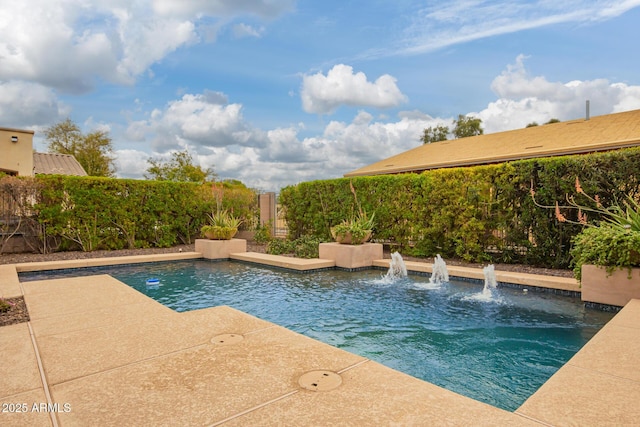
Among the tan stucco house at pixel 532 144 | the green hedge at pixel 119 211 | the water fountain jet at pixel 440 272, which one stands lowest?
the water fountain jet at pixel 440 272

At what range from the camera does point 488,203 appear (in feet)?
28.5

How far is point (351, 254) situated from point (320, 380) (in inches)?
241

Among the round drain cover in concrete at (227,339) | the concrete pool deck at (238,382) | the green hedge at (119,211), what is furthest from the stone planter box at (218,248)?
the round drain cover in concrete at (227,339)

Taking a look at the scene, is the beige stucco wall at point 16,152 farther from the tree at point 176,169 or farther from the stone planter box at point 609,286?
the stone planter box at point 609,286

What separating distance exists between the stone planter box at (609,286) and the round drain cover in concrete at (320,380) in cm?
453

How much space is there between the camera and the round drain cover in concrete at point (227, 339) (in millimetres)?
3070

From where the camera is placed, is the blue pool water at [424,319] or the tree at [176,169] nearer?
the blue pool water at [424,319]

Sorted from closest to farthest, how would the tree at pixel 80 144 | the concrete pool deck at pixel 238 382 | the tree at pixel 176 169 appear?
1. the concrete pool deck at pixel 238 382
2. the tree at pixel 80 144
3. the tree at pixel 176 169

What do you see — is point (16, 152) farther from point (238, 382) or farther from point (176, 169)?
point (238, 382)

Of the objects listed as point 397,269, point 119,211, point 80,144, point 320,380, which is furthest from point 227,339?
point 80,144

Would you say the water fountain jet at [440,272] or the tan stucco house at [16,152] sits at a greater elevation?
the tan stucco house at [16,152]

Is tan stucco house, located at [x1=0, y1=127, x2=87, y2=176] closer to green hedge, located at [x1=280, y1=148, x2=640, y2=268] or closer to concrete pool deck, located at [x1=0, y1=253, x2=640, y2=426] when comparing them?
green hedge, located at [x1=280, y1=148, x2=640, y2=268]

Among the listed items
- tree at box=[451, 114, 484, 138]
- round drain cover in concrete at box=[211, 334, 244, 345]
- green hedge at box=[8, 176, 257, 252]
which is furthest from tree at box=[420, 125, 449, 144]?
round drain cover in concrete at box=[211, 334, 244, 345]

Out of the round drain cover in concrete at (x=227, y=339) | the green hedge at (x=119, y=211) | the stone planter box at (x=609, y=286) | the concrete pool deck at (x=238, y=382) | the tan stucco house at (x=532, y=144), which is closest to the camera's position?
the concrete pool deck at (x=238, y=382)
